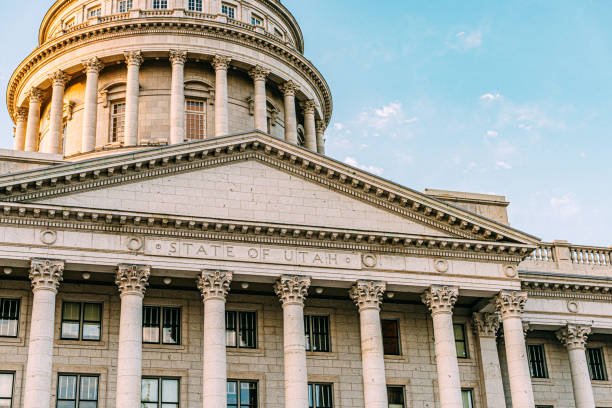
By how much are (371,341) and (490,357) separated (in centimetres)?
641

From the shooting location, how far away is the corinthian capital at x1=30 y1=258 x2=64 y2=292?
2917 centimetres

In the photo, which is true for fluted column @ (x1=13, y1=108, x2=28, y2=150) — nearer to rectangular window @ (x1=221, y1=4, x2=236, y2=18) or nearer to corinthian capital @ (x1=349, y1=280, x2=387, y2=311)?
rectangular window @ (x1=221, y1=4, x2=236, y2=18)

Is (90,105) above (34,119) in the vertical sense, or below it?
below

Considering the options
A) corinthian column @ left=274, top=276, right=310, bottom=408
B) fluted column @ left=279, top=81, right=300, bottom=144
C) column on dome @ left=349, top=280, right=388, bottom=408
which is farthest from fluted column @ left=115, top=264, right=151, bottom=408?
fluted column @ left=279, top=81, right=300, bottom=144

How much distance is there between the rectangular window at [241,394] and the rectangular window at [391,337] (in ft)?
19.3

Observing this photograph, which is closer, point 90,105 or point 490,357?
point 490,357

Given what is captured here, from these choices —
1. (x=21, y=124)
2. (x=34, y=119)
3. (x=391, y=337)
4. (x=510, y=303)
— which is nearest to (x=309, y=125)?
(x=34, y=119)

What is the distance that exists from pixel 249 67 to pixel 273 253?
73.2 feet

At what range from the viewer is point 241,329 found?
111 ft

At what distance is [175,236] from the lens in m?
31.3

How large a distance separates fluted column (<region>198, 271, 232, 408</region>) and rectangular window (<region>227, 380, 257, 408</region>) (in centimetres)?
249

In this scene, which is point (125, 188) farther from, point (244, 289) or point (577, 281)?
point (577, 281)

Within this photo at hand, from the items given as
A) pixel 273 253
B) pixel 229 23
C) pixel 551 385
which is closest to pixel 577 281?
pixel 551 385

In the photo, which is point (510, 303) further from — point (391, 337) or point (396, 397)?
point (396, 397)
